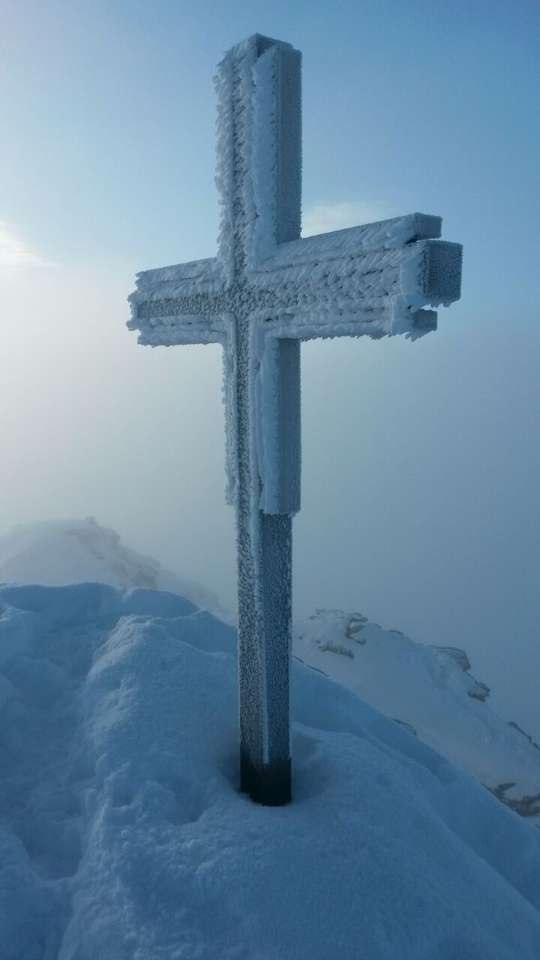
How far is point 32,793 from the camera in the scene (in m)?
3.85

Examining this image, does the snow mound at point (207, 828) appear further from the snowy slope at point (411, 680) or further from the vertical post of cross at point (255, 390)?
the snowy slope at point (411, 680)

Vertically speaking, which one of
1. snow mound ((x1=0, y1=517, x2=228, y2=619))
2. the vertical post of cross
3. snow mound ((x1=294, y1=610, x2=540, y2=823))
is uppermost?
the vertical post of cross

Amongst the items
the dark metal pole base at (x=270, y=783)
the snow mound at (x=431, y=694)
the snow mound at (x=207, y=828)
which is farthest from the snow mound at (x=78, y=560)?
the dark metal pole base at (x=270, y=783)

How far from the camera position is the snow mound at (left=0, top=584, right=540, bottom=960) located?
301cm

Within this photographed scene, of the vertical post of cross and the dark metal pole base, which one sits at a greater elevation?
the vertical post of cross

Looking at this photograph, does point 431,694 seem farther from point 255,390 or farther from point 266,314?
point 266,314

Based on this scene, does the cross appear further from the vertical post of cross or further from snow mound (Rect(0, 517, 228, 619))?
snow mound (Rect(0, 517, 228, 619))

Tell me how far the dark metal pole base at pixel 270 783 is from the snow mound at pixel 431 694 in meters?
8.86

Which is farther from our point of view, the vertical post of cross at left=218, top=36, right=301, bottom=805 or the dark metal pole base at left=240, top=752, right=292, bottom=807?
the dark metal pole base at left=240, top=752, right=292, bottom=807

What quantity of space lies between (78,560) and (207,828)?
50.6ft

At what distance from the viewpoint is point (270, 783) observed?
13.2ft

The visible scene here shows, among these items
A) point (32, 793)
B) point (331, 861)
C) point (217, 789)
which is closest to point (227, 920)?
point (331, 861)

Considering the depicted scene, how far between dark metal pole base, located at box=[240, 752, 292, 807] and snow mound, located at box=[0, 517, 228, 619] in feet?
35.7

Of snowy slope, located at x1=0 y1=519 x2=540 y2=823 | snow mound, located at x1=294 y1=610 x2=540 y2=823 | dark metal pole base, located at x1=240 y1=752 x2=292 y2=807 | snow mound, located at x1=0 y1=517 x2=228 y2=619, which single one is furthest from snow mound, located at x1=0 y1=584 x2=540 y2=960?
snow mound, located at x1=0 y1=517 x2=228 y2=619
